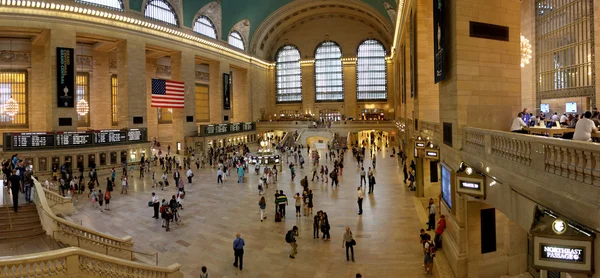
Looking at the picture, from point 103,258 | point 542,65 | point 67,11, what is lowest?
point 103,258

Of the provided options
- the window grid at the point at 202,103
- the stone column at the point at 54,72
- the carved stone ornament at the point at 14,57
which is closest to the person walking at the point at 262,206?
the stone column at the point at 54,72

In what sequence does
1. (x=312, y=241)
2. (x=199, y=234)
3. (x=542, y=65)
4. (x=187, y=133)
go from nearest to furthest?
1. (x=312, y=241)
2. (x=199, y=234)
3. (x=542, y=65)
4. (x=187, y=133)

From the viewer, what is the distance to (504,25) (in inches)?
350

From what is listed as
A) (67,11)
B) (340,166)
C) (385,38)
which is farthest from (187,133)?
(385,38)

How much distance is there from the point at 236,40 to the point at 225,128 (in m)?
12.7

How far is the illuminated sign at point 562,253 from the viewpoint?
355cm

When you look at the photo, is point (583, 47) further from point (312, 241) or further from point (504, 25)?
point (312, 241)

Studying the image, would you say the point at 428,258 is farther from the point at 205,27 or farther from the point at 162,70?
the point at 162,70

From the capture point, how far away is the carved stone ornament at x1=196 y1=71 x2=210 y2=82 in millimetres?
39750

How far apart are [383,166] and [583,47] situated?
13766mm

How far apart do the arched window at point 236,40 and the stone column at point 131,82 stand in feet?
48.5

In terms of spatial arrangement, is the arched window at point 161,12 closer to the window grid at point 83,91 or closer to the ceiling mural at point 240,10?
the ceiling mural at point 240,10

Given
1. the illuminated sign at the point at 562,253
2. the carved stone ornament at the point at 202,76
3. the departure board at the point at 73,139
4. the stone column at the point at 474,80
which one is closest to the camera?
the illuminated sign at the point at 562,253

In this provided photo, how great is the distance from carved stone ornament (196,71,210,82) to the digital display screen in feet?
113
